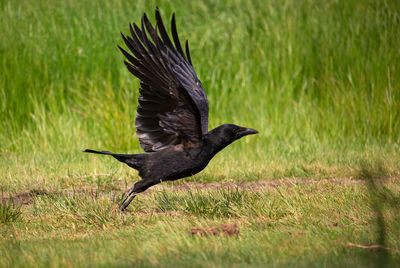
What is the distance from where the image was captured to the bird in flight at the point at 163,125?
4.43m

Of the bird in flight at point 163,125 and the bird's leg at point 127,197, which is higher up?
the bird in flight at point 163,125

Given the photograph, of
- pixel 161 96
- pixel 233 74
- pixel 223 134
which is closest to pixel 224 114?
pixel 233 74

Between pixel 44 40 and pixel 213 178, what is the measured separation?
4506 mm

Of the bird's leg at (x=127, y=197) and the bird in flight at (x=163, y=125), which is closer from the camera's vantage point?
the bird in flight at (x=163, y=125)

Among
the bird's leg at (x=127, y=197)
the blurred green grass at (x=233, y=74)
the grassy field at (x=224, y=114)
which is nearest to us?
the grassy field at (x=224, y=114)

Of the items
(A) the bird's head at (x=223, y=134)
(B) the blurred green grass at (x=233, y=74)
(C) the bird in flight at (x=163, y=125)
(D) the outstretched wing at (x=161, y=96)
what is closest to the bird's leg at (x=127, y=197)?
(C) the bird in flight at (x=163, y=125)

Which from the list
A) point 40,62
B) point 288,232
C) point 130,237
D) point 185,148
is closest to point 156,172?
point 185,148

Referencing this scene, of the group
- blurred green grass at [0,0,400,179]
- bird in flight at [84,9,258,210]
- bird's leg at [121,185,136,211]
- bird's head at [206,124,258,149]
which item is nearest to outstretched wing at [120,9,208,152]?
bird in flight at [84,9,258,210]

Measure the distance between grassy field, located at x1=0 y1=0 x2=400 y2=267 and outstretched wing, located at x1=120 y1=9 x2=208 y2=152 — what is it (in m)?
0.57

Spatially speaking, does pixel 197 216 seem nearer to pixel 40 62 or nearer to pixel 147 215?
pixel 147 215

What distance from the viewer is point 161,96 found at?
15.1 feet

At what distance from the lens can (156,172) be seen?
181 inches

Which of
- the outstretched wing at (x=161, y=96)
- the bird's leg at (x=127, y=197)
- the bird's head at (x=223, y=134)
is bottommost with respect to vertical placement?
the bird's leg at (x=127, y=197)

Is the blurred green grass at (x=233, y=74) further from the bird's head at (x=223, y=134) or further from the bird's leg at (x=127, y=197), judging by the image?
the bird's leg at (x=127, y=197)
